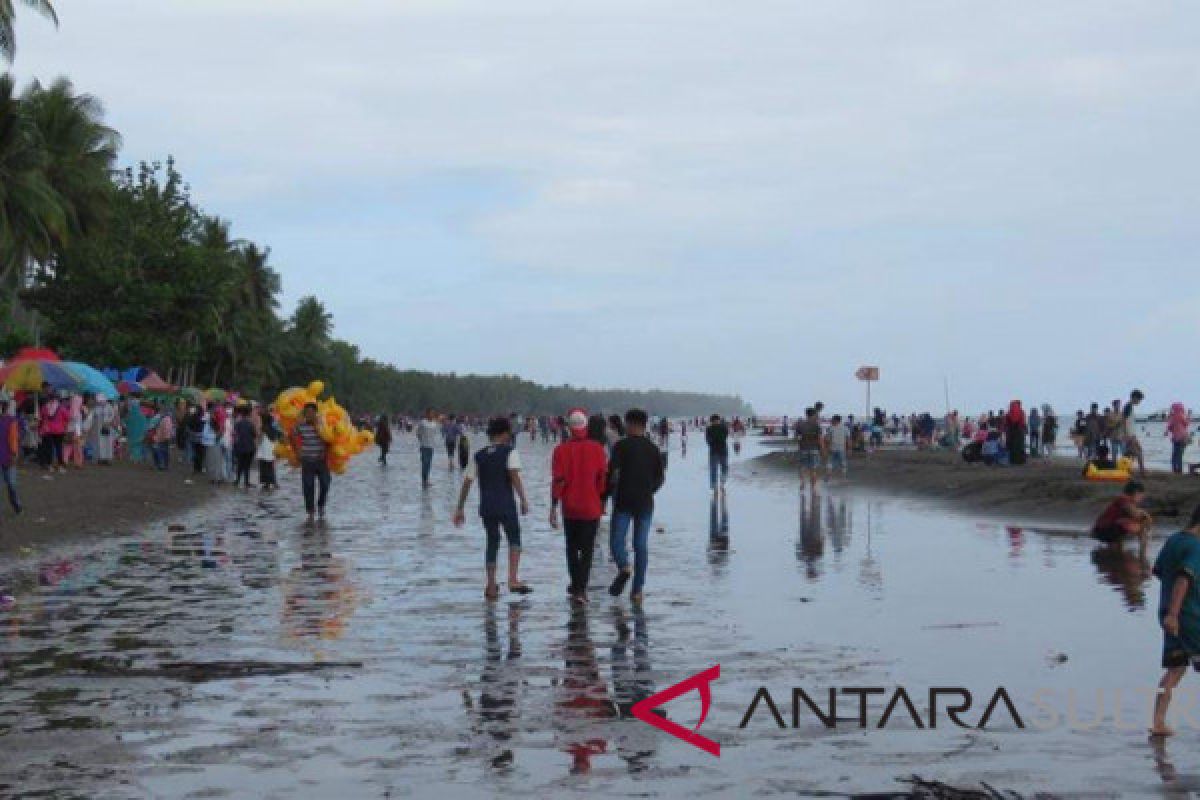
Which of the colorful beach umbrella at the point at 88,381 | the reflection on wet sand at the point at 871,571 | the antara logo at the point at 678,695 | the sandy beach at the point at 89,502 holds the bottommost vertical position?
the antara logo at the point at 678,695

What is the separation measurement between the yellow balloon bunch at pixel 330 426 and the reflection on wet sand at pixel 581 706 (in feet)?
46.1

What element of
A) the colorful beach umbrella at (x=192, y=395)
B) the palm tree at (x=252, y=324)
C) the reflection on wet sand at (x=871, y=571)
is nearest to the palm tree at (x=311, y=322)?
the palm tree at (x=252, y=324)

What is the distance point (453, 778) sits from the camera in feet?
23.7

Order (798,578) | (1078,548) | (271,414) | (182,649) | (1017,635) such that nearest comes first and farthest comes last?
1. (182,649)
2. (1017,635)
3. (798,578)
4. (1078,548)
5. (271,414)

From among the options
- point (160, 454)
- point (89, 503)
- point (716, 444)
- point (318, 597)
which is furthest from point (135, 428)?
point (318, 597)

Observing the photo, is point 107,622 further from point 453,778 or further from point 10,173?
point 10,173

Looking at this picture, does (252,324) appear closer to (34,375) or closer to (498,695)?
(34,375)

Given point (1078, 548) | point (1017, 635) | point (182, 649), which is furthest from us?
point (1078, 548)

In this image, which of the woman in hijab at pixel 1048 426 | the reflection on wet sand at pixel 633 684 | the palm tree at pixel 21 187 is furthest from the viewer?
the woman in hijab at pixel 1048 426

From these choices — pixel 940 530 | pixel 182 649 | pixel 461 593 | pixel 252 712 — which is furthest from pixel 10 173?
pixel 252 712

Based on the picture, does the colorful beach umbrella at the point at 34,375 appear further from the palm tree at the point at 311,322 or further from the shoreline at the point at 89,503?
the palm tree at the point at 311,322

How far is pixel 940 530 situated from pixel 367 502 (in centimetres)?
1249

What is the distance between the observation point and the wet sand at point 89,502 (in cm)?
2133

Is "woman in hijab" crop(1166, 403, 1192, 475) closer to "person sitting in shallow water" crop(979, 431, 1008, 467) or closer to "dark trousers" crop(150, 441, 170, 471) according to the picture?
"person sitting in shallow water" crop(979, 431, 1008, 467)
